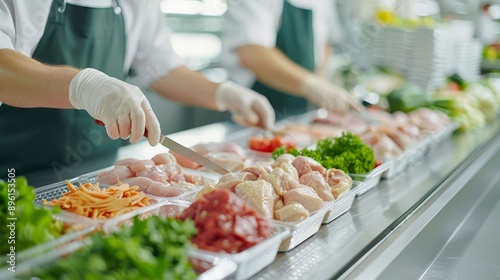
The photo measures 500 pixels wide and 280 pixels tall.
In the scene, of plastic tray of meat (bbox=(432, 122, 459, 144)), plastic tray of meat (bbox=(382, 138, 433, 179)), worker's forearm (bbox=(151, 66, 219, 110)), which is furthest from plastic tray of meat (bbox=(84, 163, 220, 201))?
plastic tray of meat (bbox=(432, 122, 459, 144))

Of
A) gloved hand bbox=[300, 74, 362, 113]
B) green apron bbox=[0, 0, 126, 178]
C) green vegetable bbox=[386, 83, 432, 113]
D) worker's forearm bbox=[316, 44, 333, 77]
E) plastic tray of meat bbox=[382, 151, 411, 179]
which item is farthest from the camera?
worker's forearm bbox=[316, 44, 333, 77]

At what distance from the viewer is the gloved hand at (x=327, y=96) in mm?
3801

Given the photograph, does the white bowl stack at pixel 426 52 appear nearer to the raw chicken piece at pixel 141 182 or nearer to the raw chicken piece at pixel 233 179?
the raw chicken piece at pixel 233 179

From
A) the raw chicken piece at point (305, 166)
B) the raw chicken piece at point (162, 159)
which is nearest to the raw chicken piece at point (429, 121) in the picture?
the raw chicken piece at point (305, 166)

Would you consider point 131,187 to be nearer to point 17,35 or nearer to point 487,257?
point 17,35

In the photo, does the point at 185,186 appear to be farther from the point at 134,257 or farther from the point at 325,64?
Answer: the point at 325,64

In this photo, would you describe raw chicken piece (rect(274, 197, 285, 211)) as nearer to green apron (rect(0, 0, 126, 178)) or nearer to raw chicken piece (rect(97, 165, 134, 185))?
raw chicken piece (rect(97, 165, 134, 185))

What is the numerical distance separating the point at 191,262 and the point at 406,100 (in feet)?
9.73

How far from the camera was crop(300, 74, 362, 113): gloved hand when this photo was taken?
3.80 metres

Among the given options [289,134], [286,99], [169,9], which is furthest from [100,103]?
[169,9]

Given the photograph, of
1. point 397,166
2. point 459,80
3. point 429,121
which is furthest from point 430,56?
point 397,166

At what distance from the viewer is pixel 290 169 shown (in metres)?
1.94

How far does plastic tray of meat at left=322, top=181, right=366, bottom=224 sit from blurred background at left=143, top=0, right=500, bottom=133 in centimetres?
247

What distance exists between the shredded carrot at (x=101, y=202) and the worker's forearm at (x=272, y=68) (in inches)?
98.0
